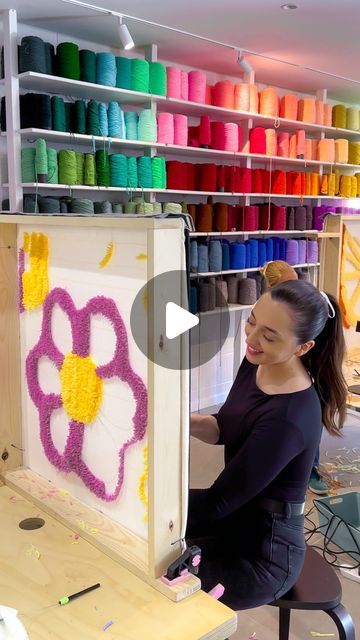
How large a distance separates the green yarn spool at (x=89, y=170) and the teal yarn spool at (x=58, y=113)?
222 mm

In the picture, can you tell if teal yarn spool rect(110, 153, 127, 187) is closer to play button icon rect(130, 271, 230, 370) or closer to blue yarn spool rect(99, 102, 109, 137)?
blue yarn spool rect(99, 102, 109, 137)

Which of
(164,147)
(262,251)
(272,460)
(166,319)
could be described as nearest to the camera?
(166,319)

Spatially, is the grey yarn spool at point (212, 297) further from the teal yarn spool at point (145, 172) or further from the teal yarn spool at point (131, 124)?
the teal yarn spool at point (131, 124)

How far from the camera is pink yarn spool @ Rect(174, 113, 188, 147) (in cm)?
399

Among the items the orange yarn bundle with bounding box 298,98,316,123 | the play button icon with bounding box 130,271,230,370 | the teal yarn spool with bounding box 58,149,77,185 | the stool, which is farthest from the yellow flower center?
the orange yarn bundle with bounding box 298,98,316,123

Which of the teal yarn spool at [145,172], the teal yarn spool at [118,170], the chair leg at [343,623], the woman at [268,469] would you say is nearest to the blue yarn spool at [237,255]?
the teal yarn spool at [145,172]

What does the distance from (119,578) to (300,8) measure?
3.27 m

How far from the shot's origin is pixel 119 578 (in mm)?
1007

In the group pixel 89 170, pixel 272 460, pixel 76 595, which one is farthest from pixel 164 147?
pixel 76 595

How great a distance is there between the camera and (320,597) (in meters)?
1.32

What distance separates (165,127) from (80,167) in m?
0.76

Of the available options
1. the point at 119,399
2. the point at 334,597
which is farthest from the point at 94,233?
the point at 334,597

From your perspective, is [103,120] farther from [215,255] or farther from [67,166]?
[215,255]

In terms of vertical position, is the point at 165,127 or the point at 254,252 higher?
the point at 165,127
